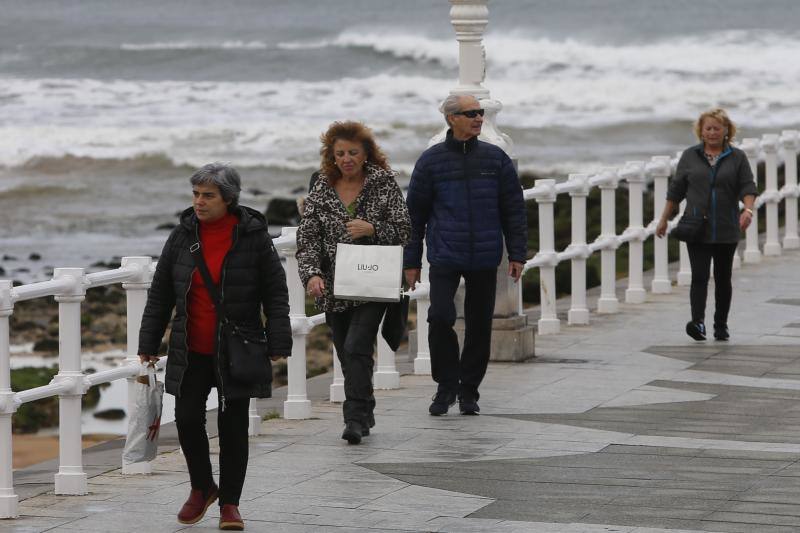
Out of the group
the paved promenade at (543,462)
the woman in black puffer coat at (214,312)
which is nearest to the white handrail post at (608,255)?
the paved promenade at (543,462)

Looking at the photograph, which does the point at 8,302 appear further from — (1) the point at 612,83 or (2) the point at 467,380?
(1) the point at 612,83

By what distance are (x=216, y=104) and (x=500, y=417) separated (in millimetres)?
44584

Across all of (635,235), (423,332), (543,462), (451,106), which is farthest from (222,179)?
(635,235)

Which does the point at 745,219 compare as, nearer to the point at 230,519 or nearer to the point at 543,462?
the point at 543,462

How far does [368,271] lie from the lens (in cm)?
921

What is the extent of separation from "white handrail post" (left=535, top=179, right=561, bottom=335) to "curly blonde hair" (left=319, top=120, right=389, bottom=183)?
4110mm

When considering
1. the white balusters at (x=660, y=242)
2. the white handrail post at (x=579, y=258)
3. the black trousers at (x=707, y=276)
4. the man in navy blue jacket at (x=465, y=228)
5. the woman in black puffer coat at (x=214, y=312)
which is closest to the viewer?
the woman in black puffer coat at (x=214, y=312)

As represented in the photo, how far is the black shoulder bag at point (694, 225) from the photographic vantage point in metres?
12.8

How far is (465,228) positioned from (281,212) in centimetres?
2474

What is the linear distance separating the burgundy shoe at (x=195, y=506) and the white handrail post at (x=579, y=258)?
6.82m

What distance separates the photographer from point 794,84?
178 feet

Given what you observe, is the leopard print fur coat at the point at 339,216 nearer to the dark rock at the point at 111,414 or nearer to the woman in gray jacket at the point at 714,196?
the woman in gray jacket at the point at 714,196

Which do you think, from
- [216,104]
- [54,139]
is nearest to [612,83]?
[216,104]

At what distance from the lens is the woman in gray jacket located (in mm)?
12742
